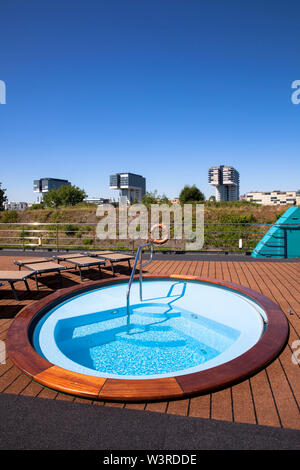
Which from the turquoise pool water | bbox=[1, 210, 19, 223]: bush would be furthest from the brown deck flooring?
bbox=[1, 210, 19, 223]: bush

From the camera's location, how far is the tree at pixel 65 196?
5078 centimetres

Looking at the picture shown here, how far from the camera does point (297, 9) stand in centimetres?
719

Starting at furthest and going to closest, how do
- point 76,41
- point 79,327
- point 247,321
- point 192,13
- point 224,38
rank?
point 224,38
point 192,13
point 76,41
point 79,327
point 247,321

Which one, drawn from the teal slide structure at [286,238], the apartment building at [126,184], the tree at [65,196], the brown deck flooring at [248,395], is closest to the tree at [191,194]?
the tree at [65,196]

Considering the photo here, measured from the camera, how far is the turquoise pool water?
267 centimetres

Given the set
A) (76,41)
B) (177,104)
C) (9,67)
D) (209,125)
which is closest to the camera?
(9,67)

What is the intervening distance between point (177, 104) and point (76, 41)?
11.4 meters

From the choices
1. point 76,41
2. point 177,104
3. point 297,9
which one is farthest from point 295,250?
point 177,104

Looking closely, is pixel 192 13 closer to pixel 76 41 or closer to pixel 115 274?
pixel 76 41

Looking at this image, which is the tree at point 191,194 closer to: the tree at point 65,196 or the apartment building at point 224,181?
the tree at point 65,196

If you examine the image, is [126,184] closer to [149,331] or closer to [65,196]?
[65,196]

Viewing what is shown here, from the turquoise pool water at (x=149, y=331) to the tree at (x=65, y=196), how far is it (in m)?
48.9

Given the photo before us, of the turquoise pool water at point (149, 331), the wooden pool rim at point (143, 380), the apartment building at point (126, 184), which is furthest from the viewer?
the apartment building at point (126, 184)

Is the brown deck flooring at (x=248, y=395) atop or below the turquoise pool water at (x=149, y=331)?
atop
